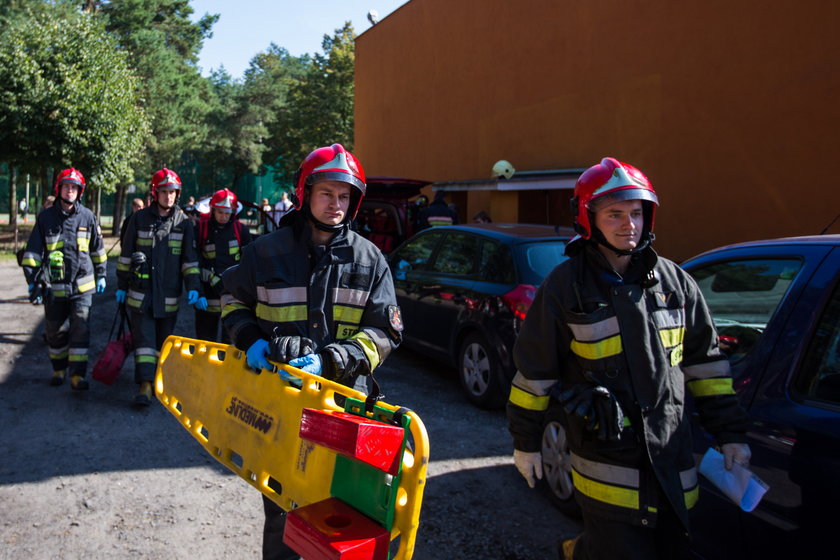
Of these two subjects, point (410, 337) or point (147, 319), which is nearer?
point (147, 319)

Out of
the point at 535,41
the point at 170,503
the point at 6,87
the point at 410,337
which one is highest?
the point at 535,41

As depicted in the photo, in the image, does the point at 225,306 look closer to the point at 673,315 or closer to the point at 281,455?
the point at 281,455

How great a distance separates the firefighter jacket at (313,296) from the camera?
2.56 m

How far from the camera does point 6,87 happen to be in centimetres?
1617

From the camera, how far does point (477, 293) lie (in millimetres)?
5852

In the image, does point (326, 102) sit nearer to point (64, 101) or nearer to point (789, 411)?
point (64, 101)

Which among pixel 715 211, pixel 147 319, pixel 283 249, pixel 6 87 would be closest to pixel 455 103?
pixel 715 211

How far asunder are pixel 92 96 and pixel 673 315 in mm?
18090

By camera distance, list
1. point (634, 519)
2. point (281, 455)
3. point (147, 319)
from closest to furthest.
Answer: point (634, 519) → point (281, 455) → point (147, 319)

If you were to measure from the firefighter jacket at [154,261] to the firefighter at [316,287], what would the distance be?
3372 millimetres

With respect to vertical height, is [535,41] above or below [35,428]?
above

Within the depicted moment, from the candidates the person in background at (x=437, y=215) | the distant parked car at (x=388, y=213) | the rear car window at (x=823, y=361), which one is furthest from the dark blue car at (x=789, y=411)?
the distant parked car at (x=388, y=213)

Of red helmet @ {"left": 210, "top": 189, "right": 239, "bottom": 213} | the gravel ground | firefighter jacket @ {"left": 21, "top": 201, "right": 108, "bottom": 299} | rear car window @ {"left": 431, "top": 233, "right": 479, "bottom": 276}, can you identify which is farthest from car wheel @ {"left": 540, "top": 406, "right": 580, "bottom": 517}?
firefighter jacket @ {"left": 21, "top": 201, "right": 108, "bottom": 299}

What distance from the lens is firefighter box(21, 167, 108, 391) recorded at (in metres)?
5.86
